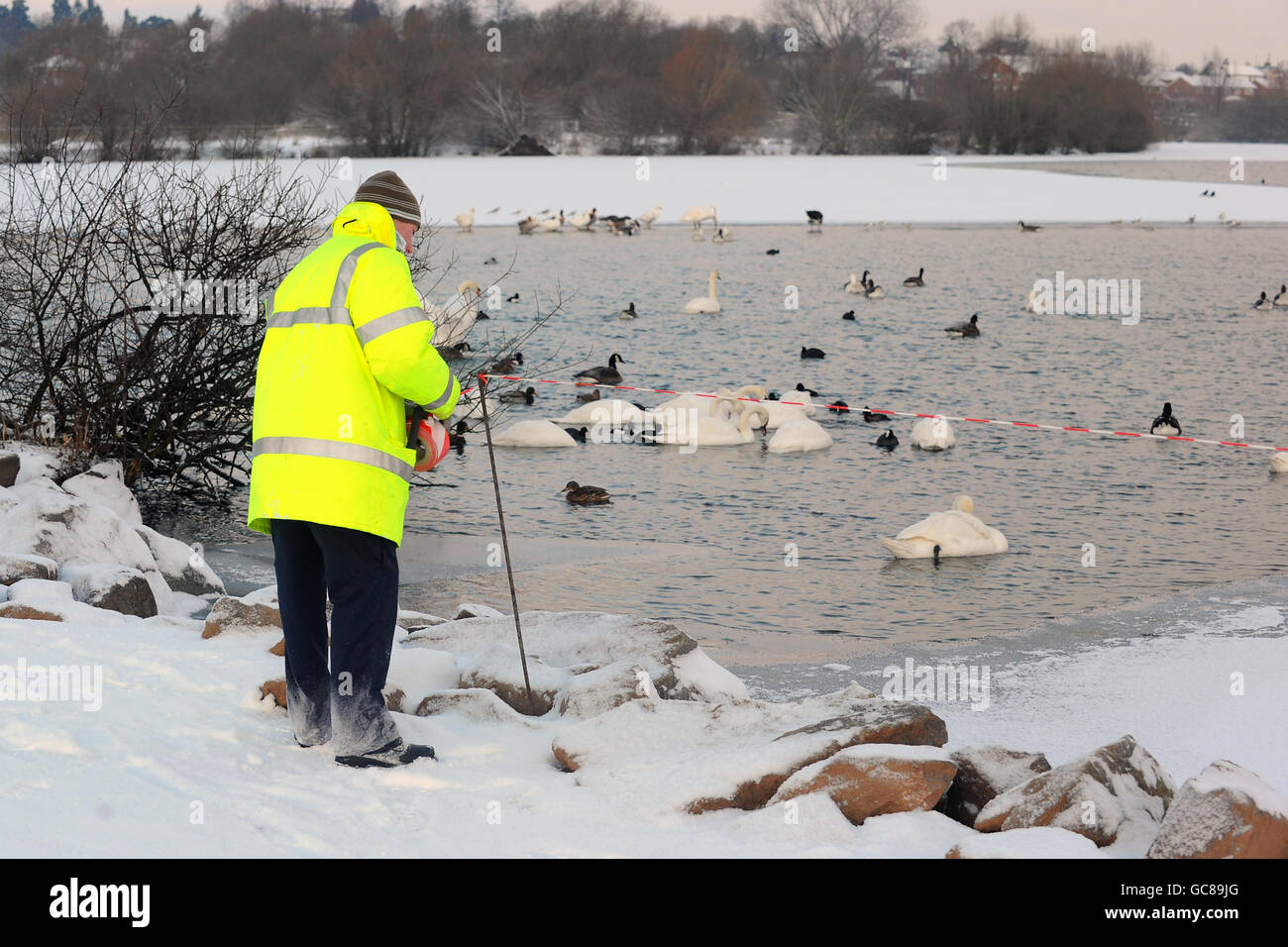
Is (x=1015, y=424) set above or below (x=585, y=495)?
above

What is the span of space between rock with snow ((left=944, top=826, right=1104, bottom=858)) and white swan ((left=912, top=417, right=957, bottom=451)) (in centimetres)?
783

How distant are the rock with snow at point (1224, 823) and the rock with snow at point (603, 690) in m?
1.69

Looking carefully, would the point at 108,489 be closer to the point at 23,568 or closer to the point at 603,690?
the point at 23,568

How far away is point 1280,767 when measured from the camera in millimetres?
4652

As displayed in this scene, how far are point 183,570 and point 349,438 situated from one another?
3668mm

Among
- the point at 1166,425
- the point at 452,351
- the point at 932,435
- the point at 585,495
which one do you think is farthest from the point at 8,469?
the point at 1166,425

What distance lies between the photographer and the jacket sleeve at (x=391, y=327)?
3465 mm

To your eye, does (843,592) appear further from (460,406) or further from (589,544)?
(460,406)

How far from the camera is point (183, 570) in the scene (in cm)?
682

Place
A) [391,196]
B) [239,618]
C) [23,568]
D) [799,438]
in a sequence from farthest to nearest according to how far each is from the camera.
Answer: [799,438], [23,568], [239,618], [391,196]

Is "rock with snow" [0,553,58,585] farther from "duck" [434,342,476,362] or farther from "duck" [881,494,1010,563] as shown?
"duck" [881,494,1010,563]

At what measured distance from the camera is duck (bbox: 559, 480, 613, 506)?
9391 mm
